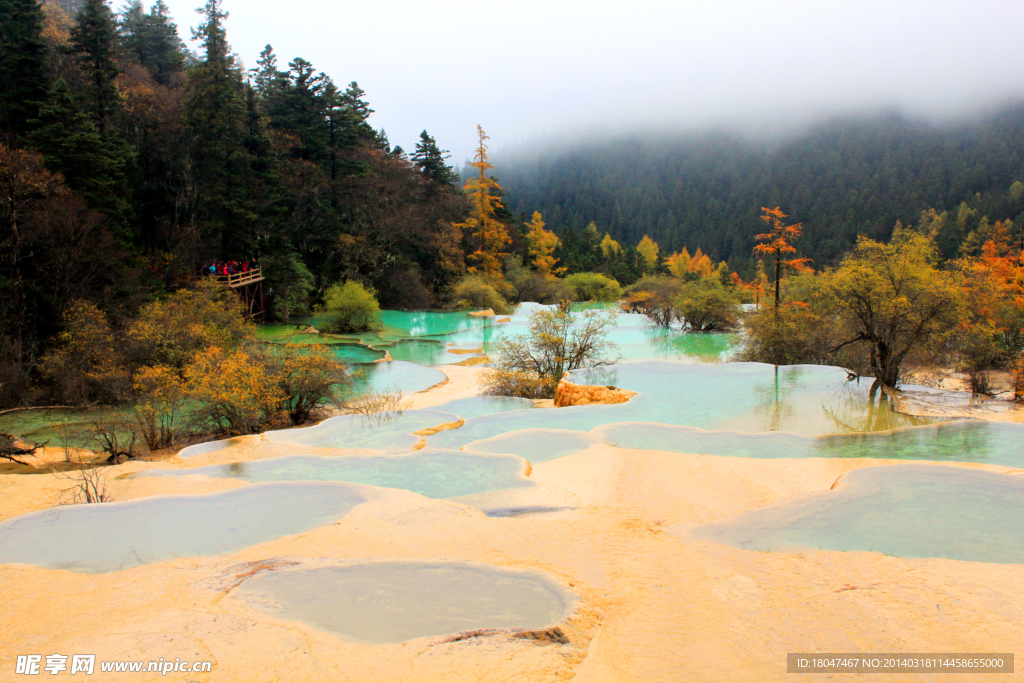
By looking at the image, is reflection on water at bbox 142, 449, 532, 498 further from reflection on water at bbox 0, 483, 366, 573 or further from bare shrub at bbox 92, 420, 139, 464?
bare shrub at bbox 92, 420, 139, 464

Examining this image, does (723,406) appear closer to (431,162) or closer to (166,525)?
(166,525)

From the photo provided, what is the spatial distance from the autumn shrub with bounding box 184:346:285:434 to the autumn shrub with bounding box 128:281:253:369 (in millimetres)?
3443

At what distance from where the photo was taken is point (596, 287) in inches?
1861

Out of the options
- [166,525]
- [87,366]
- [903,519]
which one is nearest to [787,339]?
[903,519]

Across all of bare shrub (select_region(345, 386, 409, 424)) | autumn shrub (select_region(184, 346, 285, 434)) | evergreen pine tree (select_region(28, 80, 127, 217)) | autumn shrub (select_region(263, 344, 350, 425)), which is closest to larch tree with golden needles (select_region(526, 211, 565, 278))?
evergreen pine tree (select_region(28, 80, 127, 217))

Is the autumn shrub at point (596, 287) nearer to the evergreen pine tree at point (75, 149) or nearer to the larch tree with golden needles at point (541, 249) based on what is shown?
the larch tree with golden needles at point (541, 249)

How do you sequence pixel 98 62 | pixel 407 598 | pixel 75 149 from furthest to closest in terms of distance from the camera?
pixel 98 62, pixel 75 149, pixel 407 598

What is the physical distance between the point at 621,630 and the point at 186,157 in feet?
95.5

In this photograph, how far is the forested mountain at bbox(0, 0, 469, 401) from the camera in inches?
661

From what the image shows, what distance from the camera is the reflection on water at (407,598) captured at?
440 centimetres

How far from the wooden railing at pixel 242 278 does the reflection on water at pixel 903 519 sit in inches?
865

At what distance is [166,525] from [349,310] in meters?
22.3

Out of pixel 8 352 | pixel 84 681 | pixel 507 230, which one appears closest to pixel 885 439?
pixel 84 681

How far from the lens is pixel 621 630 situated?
4305mm
